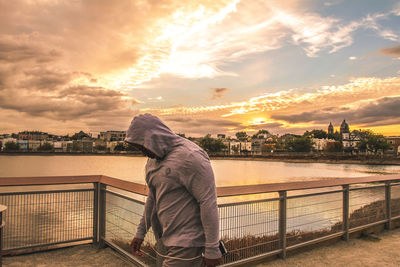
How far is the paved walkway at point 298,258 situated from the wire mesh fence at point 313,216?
243 mm

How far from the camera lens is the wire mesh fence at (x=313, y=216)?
464 centimetres

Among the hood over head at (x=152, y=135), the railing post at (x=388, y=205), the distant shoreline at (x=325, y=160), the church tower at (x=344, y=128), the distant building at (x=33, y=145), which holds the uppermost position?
the church tower at (x=344, y=128)

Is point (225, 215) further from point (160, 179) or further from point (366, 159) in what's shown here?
point (366, 159)

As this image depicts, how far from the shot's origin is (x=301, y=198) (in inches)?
189

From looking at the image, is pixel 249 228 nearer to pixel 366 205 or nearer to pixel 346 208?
pixel 346 208

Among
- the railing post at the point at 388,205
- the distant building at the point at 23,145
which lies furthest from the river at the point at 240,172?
the distant building at the point at 23,145

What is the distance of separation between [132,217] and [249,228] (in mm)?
1508

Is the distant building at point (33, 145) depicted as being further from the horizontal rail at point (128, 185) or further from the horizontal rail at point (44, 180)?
the horizontal rail at point (128, 185)

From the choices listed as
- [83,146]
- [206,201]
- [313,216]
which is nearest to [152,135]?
[206,201]

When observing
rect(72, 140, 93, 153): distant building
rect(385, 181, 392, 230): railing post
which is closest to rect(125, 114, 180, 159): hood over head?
rect(385, 181, 392, 230): railing post

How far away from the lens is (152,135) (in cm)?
183

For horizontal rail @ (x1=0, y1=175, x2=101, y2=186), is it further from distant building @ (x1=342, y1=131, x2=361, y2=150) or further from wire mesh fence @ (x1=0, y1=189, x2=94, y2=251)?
distant building @ (x1=342, y1=131, x2=361, y2=150)

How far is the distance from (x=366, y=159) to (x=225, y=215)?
111 metres

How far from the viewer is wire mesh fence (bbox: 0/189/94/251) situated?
4.41 metres
